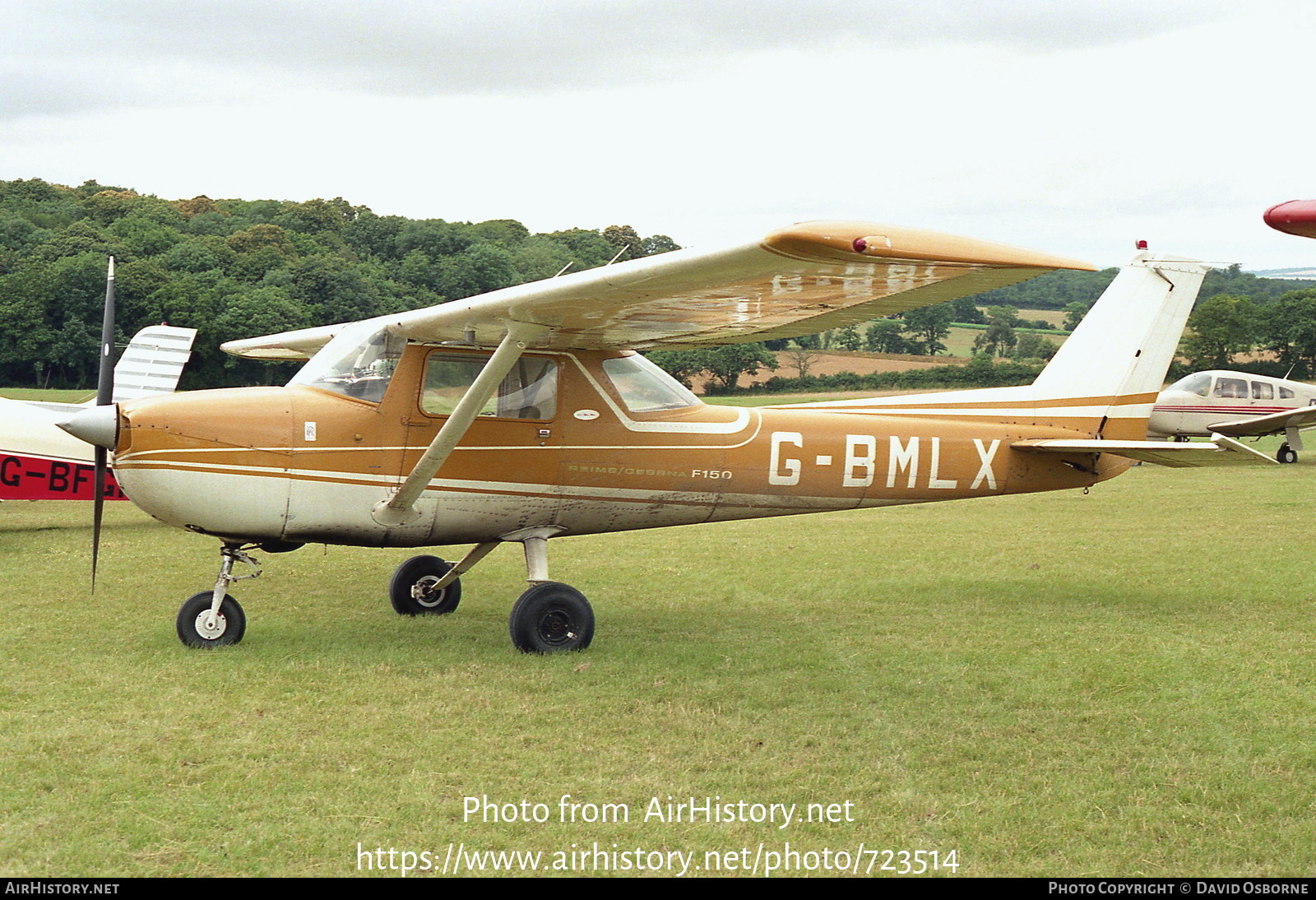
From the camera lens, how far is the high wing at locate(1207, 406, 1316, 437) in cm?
2250

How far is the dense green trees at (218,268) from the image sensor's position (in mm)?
45344

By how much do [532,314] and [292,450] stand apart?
6.19 feet

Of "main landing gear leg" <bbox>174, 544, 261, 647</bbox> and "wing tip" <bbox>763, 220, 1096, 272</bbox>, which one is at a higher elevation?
"wing tip" <bbox>763, 220, 1096, 272</bbox>

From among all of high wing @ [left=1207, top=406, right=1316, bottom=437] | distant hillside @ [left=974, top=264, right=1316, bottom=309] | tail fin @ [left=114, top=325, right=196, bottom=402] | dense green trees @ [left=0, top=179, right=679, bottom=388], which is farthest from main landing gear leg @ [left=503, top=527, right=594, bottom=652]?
distant hillside @ [left=974, top=264, right=1316, bottom=309]

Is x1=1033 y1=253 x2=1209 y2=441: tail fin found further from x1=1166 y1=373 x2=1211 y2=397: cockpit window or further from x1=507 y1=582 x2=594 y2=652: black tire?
x1=1166 y1=373 x2=1211 y2=397: cockpit window

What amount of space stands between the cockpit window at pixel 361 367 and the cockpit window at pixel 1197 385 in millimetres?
22841

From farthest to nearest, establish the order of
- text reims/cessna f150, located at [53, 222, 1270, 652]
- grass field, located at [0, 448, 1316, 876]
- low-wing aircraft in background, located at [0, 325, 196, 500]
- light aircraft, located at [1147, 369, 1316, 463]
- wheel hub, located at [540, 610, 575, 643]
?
light aircraft, located at [1147, 369, 1316, 463] → low-wing aircraft in background, located at [0, 325, 196, 500] → wheel hub, located at [540, 610, 575, 643] → text reims/cessna f150, located at [53, 222, 1270, 652] → grass field, located at [0, 448, 1316, 876]

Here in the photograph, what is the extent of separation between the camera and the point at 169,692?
6234 mm

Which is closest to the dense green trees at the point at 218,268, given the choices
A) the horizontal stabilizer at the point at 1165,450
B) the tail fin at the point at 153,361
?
the tail fin at the point at 153,361

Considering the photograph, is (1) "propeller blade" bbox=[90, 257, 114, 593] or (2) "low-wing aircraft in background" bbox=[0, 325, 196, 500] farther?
(2) "low-wing aircraft in background" bbox=[0, 325, 196, 500]

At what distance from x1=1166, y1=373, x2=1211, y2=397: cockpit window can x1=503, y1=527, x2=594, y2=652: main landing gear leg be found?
22308 millimetres

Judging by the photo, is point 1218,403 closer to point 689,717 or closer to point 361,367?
point 361,367

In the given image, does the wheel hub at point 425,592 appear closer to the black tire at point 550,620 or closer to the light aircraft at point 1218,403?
the black tire at point 550,620
